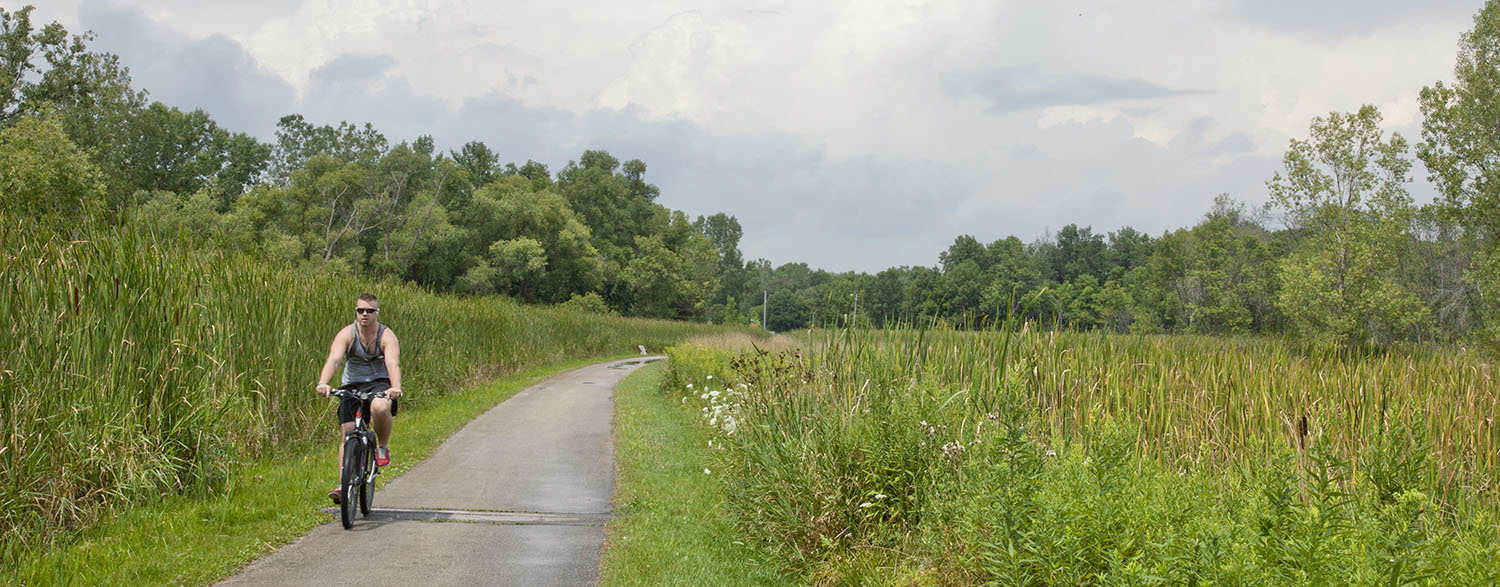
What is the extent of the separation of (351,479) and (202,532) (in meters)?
1.12

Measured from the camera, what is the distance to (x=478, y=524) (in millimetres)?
8773

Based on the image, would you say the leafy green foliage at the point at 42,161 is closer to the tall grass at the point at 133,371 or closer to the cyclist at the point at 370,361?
the tall grass at the point at 133,371

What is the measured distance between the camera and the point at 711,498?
1053 centimetres

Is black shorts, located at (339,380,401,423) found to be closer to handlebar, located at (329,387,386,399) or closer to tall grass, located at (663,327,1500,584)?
handlebar, located at (329,387,386,399)

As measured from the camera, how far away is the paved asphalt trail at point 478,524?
7.01m

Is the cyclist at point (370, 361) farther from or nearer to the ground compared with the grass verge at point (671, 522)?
farther from the ground

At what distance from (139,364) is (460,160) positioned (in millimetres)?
94362

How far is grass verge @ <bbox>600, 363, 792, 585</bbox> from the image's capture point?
730 centimetres

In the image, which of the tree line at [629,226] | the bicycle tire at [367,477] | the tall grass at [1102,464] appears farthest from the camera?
the tree line at [629,226]

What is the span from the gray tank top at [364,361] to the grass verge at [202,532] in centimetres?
123

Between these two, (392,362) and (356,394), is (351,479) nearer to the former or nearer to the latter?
(356,394)

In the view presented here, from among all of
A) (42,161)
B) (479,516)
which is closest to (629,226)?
(42,161)

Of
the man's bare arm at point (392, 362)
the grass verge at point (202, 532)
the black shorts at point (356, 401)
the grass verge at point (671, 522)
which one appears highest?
the man's bare arm at point (392, 362)

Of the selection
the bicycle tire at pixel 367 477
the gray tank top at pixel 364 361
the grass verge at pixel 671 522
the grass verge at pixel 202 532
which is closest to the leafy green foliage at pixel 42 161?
the grass verge at pixel 671 522
